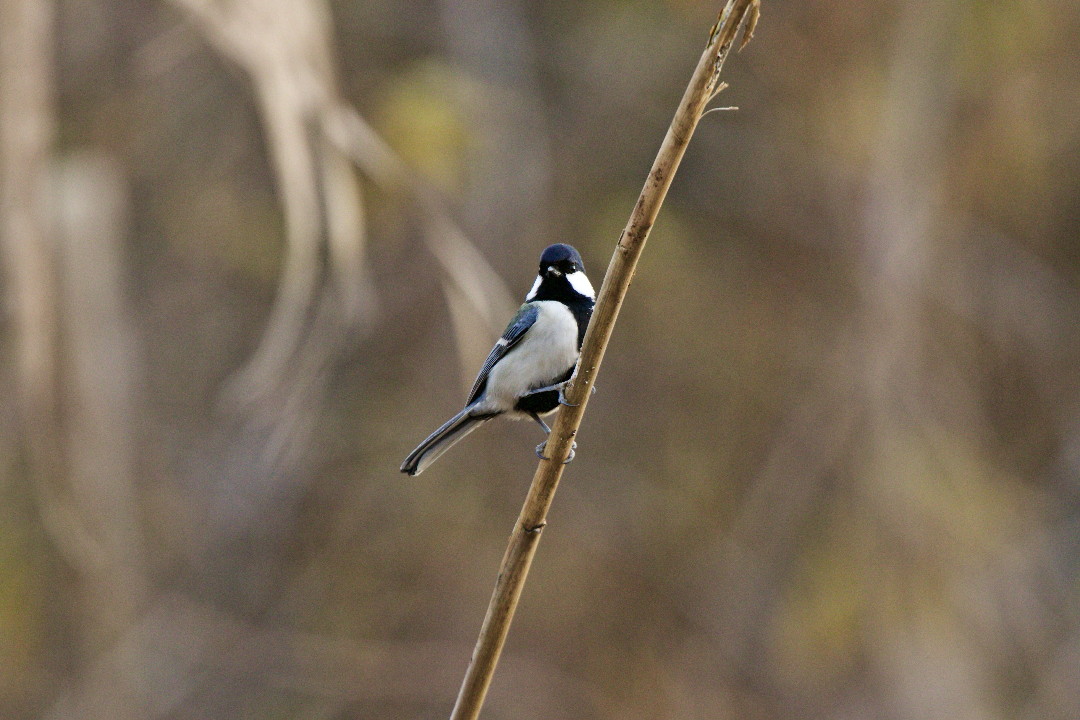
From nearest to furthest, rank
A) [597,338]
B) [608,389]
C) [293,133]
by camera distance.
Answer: [597,338], [293,133], [608,389]

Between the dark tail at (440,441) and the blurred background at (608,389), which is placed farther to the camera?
the blurred background at (608,389)

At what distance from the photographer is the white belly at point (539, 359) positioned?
7.61ft

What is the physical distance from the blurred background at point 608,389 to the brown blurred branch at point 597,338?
84.3 inches

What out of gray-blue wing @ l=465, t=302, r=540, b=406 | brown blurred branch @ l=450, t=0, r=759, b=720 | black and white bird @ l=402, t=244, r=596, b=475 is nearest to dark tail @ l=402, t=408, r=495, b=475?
black and white bird @ l=402, t=244, r=596, b=475

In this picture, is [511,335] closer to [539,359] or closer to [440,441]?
[539,359]

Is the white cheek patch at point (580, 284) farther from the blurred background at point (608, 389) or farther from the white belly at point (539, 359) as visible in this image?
the blurred background at point (608, 389)

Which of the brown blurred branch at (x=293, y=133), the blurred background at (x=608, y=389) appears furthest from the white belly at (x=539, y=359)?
the blurred background at (x=608, y=389)

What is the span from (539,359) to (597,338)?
3.41 feet

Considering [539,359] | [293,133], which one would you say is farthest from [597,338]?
[293,133]

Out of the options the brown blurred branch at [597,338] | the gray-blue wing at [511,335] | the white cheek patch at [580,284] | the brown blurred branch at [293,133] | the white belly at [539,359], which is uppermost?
the brown blurred branch at [293,133]

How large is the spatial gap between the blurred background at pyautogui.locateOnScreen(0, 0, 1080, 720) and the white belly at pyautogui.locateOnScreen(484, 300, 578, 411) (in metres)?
1.19

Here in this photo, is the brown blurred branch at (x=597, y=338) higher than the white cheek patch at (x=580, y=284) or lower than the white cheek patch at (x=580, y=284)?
lower

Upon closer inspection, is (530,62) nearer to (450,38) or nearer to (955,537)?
(450,38)

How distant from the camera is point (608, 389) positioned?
646cm
